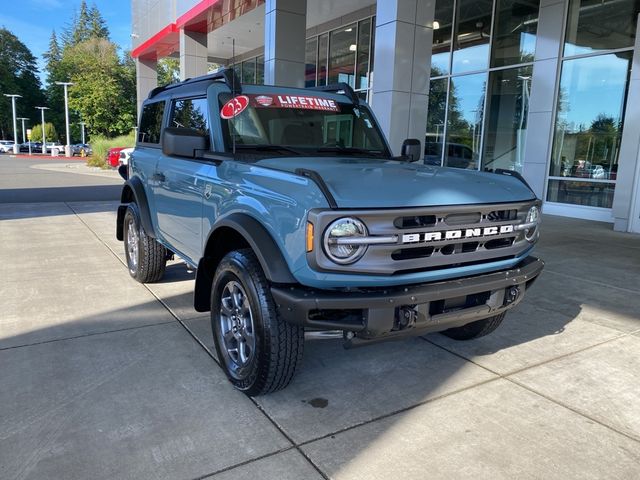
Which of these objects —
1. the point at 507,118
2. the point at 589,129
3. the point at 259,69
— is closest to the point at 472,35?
the point at 507,118

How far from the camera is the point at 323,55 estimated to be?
2088 cm

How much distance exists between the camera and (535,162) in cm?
1199

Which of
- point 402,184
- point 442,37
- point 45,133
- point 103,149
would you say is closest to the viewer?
point 402,184

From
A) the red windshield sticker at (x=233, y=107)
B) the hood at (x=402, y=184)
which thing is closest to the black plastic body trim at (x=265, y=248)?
the hood at (x=402, y=184)

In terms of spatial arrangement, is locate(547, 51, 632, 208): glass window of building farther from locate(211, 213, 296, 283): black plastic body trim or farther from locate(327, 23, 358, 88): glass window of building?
locate(211, 213, 296, 283): black plastic body trim

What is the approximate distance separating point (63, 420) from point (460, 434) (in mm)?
2209

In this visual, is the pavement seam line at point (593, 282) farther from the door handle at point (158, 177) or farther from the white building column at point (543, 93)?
the white building column at point (543, 93)

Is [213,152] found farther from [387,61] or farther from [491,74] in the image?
[491,74]

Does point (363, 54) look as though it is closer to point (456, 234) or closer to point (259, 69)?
point (259, 69)

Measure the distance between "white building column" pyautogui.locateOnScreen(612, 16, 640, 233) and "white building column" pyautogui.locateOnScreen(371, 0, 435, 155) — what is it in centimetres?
405

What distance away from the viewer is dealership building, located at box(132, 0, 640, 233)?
9.57m

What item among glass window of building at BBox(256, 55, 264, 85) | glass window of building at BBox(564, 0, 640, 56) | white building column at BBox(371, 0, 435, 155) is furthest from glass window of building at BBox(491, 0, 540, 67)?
glass window of building at BBox(256, 55, 264, 85)

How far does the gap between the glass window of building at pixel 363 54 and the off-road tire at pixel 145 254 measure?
575 inches

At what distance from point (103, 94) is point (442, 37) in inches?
1705
